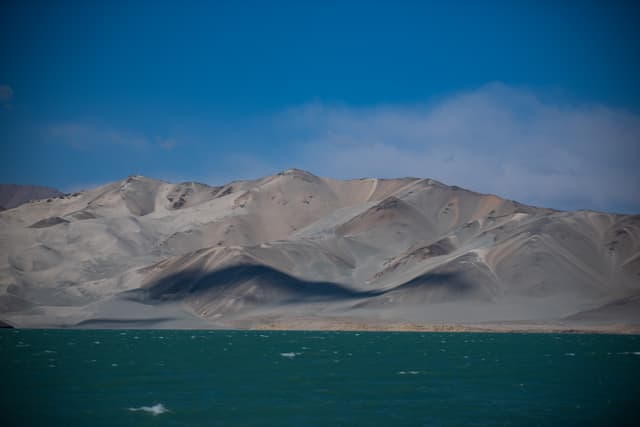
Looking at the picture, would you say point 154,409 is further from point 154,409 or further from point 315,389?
point 315,389

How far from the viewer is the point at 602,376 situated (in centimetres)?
7881

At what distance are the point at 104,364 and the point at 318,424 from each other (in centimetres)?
4642

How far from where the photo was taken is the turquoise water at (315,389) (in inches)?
2028

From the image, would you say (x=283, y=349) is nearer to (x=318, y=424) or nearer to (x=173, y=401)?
(x=173, y=401)

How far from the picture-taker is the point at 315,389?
218ft

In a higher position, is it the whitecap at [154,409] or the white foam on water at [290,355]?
the white foam on water at [290,355]

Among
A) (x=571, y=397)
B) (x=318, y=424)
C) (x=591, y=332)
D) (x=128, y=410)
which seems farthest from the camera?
(x=591, y=332)

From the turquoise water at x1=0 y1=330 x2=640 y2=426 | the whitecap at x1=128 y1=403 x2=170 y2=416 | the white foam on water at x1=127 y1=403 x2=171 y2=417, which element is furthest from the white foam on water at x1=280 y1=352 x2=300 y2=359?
the white foam on water at x1=127 y1=403 x2=171 y2=417

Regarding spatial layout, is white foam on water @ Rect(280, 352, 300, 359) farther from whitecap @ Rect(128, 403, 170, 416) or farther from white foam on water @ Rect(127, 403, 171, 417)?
white foam on water @ Rect(127, 403, 171, 417)

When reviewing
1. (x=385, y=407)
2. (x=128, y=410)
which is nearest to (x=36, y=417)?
(x=128, y=410)

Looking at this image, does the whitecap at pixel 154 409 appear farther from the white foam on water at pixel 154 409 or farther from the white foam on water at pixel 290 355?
the white foam on water at pixel 290 355

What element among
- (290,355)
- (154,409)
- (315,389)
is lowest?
(154,409)

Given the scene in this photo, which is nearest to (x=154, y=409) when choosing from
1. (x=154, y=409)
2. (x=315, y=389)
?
(x=154, y=409)

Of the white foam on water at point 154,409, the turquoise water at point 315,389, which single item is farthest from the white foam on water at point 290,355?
the white foam on water at point 154,409
